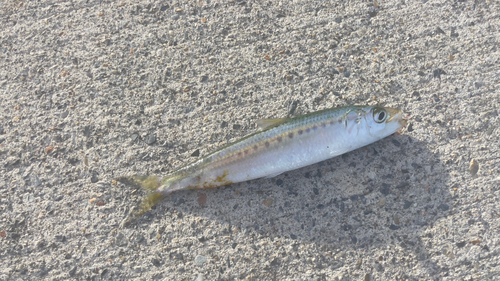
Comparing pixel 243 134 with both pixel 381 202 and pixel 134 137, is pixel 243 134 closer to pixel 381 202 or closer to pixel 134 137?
Answer: pixel 134 137

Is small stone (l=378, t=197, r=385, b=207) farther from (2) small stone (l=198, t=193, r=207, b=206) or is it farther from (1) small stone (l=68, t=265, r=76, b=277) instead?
(1) small stone (l=68, t=265, r=76, b=277)

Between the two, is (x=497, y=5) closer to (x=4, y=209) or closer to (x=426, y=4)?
(x=426, y=4)

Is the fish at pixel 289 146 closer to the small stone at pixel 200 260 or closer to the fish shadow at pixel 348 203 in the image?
the fish shadow at pixel 348 203

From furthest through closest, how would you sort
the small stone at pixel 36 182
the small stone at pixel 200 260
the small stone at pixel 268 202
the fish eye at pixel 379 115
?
1. the small stone at pixel 36 182
2. the small stone at pixel 268 202
3. the small stone at pixel 200 260
4. the fish eye at pixel 379 115

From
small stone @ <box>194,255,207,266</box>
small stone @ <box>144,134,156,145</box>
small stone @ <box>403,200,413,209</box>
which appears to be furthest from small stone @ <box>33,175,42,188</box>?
small stone @ <box>403,200,413,209</box>

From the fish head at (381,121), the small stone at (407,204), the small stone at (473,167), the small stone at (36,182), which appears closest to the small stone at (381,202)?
the small stone at (407,204)

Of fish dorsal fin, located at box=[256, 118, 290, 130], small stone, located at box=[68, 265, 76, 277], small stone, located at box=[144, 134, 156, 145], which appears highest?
small stone, located at box=[144, 134, 156, 145]

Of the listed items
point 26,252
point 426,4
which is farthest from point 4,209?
point 426,4
